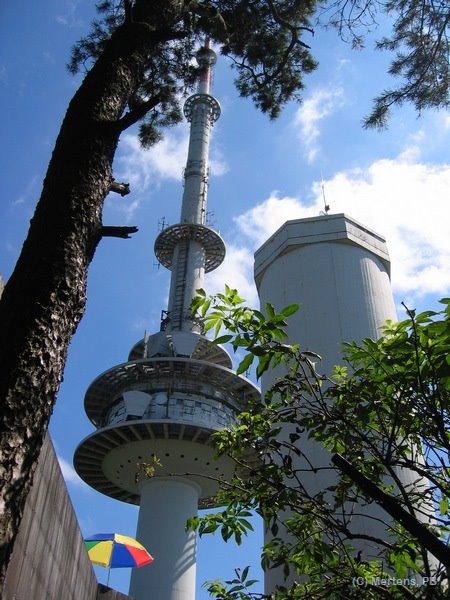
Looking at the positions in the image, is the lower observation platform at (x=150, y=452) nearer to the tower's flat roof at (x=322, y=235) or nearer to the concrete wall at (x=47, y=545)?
the tower's flat roof at (x=322, y=235)

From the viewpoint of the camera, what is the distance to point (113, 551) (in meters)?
15.0

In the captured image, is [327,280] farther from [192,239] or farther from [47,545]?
[192,239]

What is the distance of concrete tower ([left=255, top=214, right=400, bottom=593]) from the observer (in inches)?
764

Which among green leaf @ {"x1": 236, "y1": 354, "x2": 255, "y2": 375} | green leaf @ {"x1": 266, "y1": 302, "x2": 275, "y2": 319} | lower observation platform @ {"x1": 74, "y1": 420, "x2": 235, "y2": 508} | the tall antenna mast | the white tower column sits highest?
the tall antenna mast

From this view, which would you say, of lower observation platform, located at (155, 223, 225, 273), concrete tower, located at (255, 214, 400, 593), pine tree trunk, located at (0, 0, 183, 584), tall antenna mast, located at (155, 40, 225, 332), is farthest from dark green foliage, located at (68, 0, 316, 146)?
lower observation platform, located at (155, 223, 225, 273)

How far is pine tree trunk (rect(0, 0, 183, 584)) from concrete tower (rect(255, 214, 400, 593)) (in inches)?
554

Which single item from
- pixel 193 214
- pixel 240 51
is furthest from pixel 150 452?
pixel 240 51

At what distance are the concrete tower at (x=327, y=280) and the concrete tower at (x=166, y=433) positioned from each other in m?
7.41

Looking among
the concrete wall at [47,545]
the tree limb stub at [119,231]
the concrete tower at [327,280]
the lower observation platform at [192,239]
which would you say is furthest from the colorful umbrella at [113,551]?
the lower observation platform at [192,239]

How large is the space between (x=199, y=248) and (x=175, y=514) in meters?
16.4

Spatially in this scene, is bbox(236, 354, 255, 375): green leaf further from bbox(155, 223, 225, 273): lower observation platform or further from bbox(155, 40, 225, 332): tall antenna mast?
bbox(155, 223, 225, 273): lower observation platform

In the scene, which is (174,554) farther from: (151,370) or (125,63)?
(125,63)

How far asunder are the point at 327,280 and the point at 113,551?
37.0 ft

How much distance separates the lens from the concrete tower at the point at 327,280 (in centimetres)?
1941
